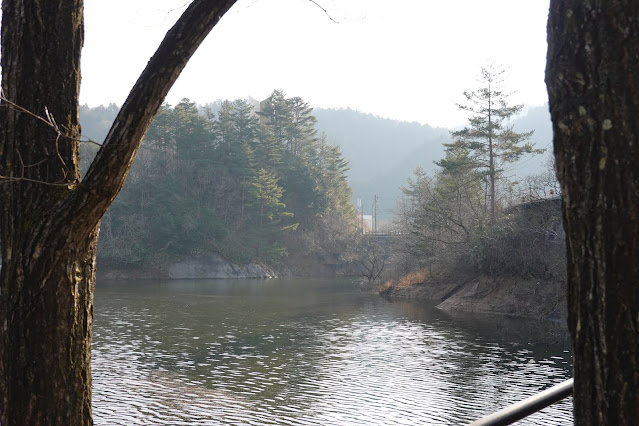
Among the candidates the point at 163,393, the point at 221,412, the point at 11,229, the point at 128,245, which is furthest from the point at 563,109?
the point at 128,245

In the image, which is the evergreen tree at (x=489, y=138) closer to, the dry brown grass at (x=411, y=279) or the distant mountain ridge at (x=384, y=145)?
the dry brown grass at (x=411, y=279)

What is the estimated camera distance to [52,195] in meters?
3.26

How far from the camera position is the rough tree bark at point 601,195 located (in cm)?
170

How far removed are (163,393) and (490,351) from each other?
9480 millimetres

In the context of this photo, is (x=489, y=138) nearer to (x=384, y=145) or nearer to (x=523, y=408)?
(x=523, y=408)

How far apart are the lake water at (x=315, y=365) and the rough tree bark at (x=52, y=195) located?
899cm

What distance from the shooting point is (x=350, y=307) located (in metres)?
30.5

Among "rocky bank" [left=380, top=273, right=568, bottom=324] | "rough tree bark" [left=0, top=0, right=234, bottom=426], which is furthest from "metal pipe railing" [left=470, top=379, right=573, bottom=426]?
"rocky bank" [left=380, top=273, right=568, bottom=324]

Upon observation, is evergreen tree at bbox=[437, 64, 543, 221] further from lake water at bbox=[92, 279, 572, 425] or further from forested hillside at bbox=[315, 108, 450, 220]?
forested hillside at bbox=[315, 108, 450, 220]

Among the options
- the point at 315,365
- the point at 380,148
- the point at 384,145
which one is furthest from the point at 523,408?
the point at 384,145

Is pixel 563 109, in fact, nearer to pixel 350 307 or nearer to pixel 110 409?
pixel 110 409

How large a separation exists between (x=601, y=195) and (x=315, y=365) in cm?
1557

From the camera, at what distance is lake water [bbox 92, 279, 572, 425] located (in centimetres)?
1237

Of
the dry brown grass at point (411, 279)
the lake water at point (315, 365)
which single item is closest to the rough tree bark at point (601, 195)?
the lake water at point (315, 365)
